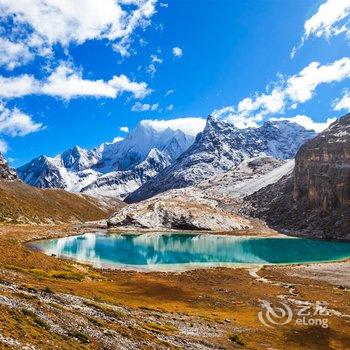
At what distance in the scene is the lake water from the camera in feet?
376

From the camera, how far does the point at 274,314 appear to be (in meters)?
53.6

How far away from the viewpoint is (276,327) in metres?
47.0

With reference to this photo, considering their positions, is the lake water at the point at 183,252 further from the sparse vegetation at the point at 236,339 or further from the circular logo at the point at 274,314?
the sparse vegetation at the point at 236,339

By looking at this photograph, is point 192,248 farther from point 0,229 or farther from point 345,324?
point 345,324

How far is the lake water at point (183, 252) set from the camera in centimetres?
11456

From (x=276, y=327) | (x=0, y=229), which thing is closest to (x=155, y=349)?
(x=276, y=327)

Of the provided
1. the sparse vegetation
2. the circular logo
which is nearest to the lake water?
the circular logo

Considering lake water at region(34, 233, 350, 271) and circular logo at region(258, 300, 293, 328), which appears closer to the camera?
circular logo at region(258, 300, 293, 328)

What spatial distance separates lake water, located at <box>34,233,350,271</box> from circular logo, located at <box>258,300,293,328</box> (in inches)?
1882

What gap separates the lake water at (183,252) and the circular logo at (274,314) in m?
47.8

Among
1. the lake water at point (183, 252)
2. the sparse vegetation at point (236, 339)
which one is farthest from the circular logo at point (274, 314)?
the lake water at point (183, 252)

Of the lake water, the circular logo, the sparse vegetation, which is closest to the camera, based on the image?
the sparse vegetation

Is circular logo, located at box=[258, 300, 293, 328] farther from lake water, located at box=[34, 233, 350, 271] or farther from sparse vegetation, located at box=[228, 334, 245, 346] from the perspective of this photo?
lake water, located at box=[34, 233, 350, 271]

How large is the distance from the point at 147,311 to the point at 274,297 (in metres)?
26.5
